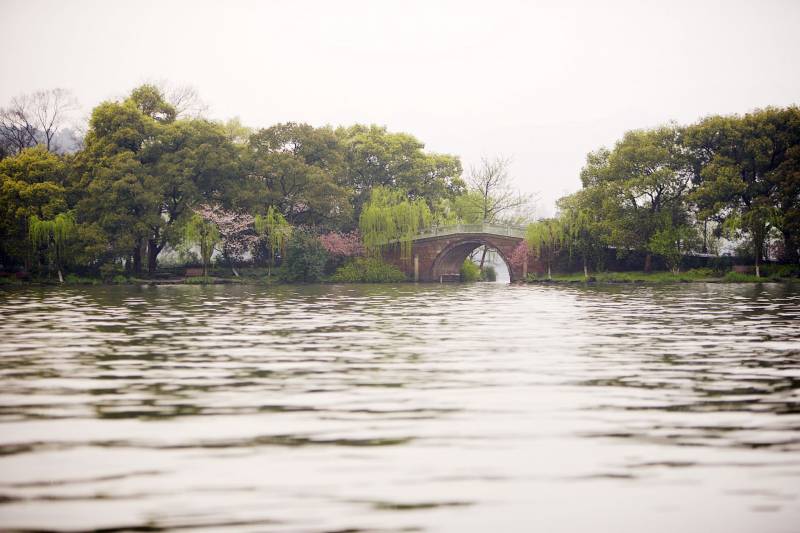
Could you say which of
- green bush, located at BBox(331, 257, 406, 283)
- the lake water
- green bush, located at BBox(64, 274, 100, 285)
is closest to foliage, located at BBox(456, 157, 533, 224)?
green bush, located at BBox(331, 257, 406, 283)

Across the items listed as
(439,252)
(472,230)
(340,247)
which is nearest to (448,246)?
(439,252)

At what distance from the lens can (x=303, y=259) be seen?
5819cm

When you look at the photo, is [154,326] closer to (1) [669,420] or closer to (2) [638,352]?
(2) [638,352]

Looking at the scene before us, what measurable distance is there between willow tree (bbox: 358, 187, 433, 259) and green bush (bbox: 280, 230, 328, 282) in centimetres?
482

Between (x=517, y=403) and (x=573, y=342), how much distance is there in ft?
22.7

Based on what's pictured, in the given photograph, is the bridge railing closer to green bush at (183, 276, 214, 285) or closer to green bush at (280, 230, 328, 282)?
green bush at (280, 230, 328, 282)

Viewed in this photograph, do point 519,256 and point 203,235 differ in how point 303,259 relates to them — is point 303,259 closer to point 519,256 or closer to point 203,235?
point 203,235

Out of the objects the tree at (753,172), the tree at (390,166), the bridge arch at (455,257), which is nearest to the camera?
the tree at (753,172)

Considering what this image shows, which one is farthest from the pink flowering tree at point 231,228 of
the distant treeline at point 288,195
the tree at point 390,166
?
the tree at point 390,166

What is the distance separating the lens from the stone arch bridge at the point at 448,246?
63375 mm

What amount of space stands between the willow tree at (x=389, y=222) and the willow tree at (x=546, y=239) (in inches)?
314

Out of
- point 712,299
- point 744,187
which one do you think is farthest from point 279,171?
point 712,299

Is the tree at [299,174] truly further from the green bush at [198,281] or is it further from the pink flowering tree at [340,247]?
the green bush at [198,281]

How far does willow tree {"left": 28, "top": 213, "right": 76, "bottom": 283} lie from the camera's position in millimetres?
54031
